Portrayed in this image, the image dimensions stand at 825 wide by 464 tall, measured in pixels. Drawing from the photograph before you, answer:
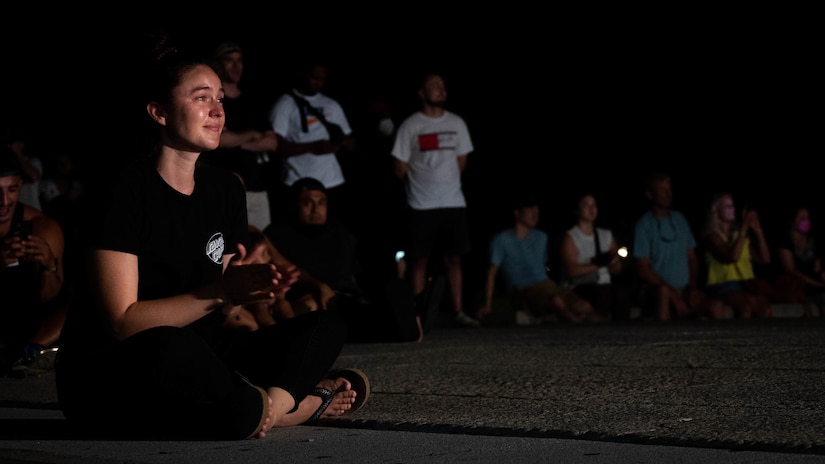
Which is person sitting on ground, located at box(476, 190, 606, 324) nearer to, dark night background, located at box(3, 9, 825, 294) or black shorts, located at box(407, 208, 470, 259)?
black shorts, located at box(407, 208, 470, 259)

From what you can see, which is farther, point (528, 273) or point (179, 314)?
point (528, 273)

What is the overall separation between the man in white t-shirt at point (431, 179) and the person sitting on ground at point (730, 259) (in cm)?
271

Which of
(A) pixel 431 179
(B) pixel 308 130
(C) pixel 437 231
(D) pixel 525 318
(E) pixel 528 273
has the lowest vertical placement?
(D) pixel 525 318

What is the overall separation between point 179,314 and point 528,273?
7727 millimetres

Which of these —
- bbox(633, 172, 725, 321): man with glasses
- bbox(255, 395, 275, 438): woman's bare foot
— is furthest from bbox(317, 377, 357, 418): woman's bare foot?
bbox(633, 172, 725, 321): man with glasses

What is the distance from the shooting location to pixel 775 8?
16781 millimetres

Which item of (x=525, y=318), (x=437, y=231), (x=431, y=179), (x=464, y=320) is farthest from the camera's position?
(x=525, y=318)

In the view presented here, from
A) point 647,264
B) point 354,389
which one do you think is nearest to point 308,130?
point 647,264

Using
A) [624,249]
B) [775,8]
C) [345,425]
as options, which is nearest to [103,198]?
[345,425]

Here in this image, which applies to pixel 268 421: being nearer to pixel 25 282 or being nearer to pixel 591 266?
pixel 25 282

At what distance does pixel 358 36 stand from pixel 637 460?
14.1 meters

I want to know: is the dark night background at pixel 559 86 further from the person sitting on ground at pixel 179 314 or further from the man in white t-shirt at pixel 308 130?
the person sitting on ground at pixel 179 314

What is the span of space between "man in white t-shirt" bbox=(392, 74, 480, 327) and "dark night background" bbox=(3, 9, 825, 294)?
20.3ft

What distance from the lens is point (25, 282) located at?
256 inches
